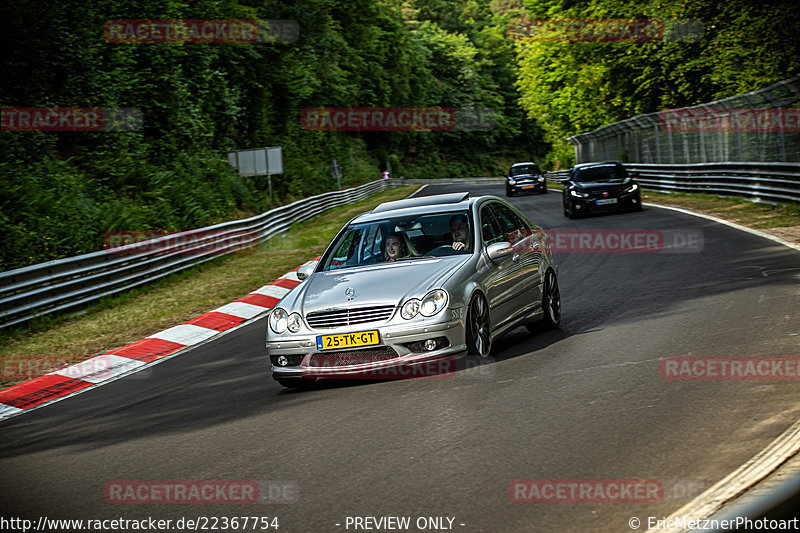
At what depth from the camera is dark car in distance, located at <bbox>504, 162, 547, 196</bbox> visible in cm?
4303

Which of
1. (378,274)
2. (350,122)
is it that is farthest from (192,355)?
(350,122)

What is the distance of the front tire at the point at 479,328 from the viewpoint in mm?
7866

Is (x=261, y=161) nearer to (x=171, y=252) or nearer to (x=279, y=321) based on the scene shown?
(x=171, y=252)

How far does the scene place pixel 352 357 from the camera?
7.75 meters

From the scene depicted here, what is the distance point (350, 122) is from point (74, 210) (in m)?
50.5

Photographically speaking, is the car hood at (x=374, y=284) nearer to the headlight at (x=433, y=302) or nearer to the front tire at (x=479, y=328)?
the headlight at (x=433, y=302)

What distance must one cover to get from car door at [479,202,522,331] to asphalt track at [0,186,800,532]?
383mm

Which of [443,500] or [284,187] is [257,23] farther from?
[443,500]

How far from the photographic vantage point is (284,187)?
43375mm

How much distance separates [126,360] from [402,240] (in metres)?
4.75

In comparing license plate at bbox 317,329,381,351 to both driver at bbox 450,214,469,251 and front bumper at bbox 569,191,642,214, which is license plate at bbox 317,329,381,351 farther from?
front bumper at bbox 569,191,642,214
